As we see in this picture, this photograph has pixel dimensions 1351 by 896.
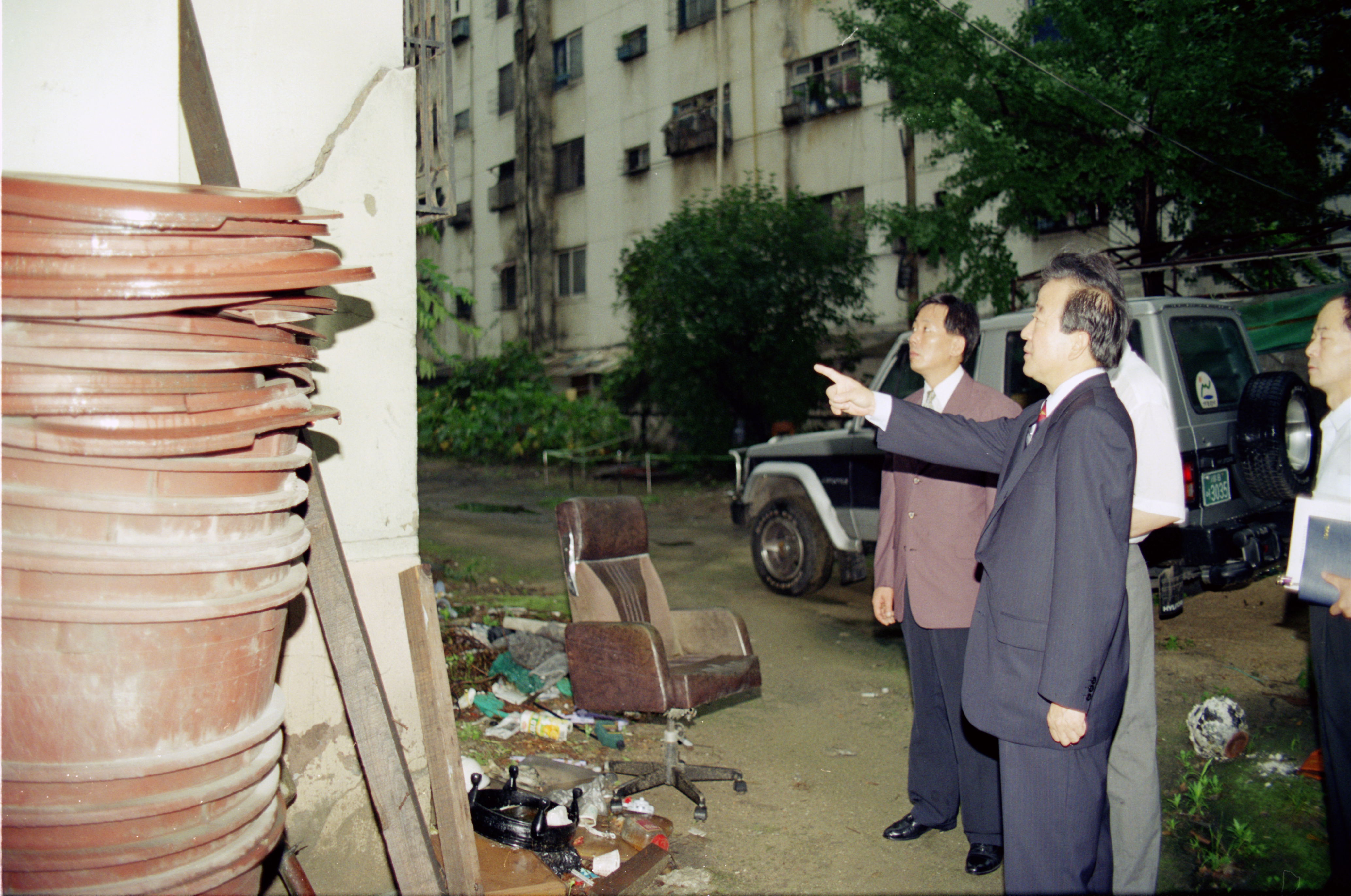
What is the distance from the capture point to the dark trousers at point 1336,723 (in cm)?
278

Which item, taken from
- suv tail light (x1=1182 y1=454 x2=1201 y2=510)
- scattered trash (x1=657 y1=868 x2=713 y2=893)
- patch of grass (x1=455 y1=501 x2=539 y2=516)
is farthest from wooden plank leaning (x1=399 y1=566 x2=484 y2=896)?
patch of grass (x1=455 y1=501 x2=539 y2=516)

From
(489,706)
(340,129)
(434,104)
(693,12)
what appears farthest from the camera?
(693,12)

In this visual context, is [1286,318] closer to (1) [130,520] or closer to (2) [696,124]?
(1) [130,520]

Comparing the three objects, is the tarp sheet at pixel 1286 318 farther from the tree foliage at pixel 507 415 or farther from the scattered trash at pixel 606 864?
the tree foliage at pixel 507 415

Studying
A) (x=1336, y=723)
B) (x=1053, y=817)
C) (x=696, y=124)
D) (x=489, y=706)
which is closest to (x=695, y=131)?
(x=696, y=124)

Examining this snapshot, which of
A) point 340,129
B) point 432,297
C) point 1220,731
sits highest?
point 340,129

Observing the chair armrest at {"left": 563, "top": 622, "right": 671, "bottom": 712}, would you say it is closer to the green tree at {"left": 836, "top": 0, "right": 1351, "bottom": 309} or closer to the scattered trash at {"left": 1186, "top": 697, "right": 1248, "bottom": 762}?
the scattered trash at {"left": 1186, "top": 697, "right": 1248, "bottom": 762}

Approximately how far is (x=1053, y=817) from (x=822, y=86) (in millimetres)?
17616

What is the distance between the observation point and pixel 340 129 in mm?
3242

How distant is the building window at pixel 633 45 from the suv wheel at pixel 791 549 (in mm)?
17039

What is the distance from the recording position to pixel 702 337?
51.6 feet

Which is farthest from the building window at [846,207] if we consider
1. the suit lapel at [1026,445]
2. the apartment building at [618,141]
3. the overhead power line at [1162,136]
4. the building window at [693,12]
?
the suit lapel at [1026,445]

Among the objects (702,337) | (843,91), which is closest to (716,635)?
(702,337)

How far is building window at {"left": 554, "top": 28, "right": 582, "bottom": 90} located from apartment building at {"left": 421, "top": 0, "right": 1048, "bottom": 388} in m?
0.04
